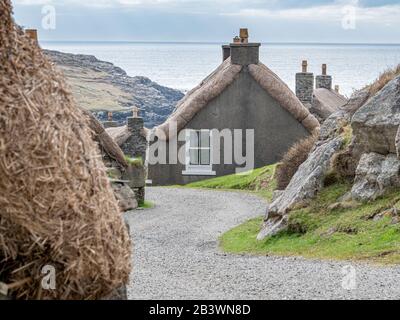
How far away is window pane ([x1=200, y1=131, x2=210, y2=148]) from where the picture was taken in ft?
132

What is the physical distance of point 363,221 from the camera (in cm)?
1753

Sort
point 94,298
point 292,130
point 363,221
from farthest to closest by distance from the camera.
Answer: point 292,130, point 363,221, point 94,298

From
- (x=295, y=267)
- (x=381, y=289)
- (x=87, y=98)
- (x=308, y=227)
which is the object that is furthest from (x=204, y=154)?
(x=87, y=98)

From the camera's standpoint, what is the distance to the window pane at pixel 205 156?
133 ft

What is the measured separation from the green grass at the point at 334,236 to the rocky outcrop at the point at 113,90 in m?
81.4

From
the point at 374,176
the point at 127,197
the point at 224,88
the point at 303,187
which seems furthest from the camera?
the point at 224,88

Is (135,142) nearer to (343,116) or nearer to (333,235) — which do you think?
(343,116)

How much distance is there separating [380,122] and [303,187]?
2306mm

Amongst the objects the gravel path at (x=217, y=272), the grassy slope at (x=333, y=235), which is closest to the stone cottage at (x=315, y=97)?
the gravel path at (x=217, y=272)

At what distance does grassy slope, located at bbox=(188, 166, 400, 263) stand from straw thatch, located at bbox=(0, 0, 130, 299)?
27.6 ft

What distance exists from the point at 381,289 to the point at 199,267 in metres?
4.46

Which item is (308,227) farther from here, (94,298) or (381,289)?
(94,298)

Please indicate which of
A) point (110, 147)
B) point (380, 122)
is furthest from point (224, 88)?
point (380, 122)

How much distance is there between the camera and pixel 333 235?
17.5 meters
